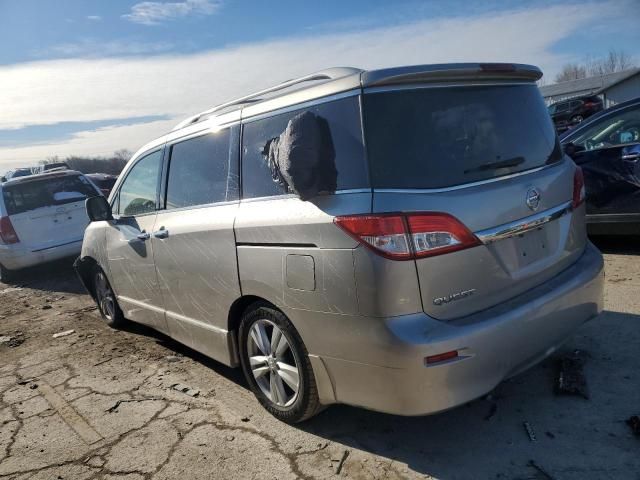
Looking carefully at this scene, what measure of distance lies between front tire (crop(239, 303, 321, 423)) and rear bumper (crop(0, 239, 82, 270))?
243 inches

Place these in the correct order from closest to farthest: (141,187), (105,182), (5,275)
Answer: (141,187)
(5,275)
(105,182)

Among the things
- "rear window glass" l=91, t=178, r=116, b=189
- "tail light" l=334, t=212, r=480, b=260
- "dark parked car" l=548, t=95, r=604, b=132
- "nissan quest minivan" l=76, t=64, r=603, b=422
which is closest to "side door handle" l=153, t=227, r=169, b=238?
"nissan quest minivan" l=76, t=64, r=603, b=422

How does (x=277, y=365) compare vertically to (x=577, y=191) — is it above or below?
below

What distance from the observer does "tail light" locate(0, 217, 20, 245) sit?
8078 millimetres

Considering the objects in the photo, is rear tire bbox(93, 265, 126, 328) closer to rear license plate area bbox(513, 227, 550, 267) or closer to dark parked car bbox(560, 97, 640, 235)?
rear license plate area bbox(513, 227, 550, 267)

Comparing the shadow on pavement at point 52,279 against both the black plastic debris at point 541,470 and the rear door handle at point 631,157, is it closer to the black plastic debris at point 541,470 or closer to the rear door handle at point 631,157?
the black plastic debris at point 541,470

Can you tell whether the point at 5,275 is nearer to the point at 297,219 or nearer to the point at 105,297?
the point at 105,297

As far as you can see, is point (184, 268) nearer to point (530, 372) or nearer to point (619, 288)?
point (530, 372)

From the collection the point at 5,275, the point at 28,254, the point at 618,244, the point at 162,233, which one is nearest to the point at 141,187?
the point at 162,233

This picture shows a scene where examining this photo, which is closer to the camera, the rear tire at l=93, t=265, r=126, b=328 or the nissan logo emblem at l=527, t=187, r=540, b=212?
the nissan logo emblem at l=527, t=187, r=540, b=212

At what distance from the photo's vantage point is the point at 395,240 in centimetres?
232

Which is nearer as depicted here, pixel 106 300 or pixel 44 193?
pixel 106 300

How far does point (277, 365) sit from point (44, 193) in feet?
23.1

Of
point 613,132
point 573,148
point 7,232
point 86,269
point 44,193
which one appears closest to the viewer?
point 613,132
